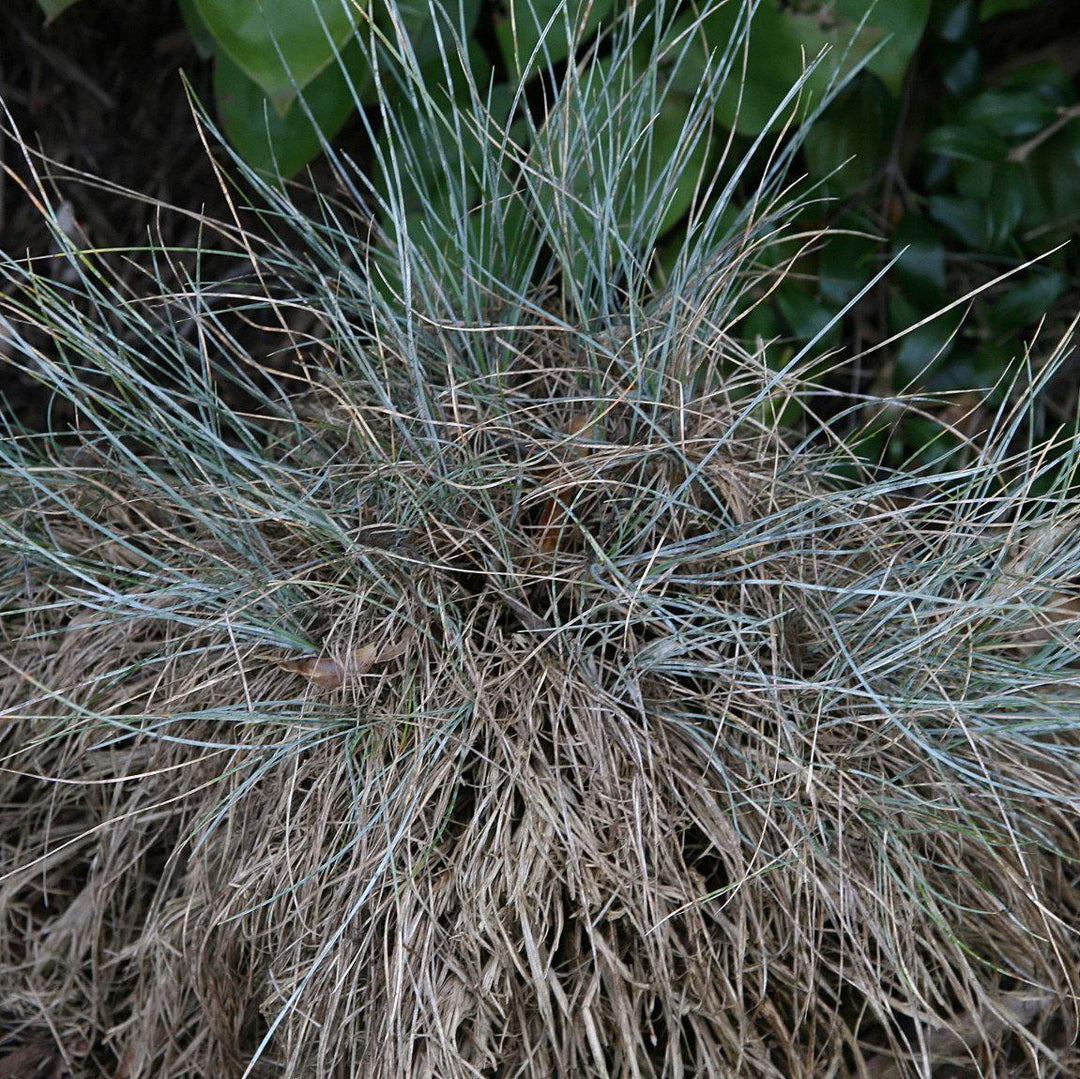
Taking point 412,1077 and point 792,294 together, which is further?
point 792,294

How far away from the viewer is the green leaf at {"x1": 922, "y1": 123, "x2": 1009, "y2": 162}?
1088mm

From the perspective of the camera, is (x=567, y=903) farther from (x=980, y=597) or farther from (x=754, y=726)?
(x=980, y=597)

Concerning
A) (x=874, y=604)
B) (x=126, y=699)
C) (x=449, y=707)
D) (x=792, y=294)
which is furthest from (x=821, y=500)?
(x=126, y=699)

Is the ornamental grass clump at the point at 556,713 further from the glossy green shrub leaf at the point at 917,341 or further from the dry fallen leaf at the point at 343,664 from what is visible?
the glossy green shrub leaf at the point at 917,341

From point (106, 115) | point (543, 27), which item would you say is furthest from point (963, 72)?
point (106, 115)

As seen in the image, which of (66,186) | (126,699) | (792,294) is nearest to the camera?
(126,699)

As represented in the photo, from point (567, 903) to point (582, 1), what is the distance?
70cm

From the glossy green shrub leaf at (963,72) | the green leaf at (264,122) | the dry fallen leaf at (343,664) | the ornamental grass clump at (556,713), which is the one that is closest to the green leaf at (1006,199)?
the glossy green shrub leaf at (963,72)

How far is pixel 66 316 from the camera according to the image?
0.80 meters

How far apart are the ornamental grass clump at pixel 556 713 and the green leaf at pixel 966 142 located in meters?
0.32

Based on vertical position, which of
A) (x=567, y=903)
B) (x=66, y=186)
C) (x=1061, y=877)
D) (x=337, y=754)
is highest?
(x=66, y=186)

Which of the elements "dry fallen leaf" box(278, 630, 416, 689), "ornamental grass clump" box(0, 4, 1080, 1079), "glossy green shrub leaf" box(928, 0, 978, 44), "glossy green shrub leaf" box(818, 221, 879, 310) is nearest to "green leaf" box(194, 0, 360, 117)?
"ornamental grass clump" box(0, 4, 1080, 1079)

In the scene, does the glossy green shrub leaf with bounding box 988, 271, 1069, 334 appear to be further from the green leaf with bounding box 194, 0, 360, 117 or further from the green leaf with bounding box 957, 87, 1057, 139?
the green leaf with bounding box 194, 0, 360, 117

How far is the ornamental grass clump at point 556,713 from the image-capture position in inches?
28.8
